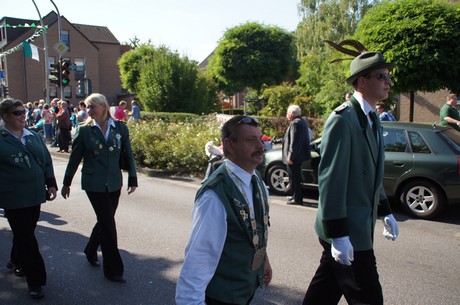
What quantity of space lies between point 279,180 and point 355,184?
20.1 ft

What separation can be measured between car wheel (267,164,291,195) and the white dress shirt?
22.0ft

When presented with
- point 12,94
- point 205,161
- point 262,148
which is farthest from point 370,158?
point 12,94

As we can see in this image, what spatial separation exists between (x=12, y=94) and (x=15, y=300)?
47678mm

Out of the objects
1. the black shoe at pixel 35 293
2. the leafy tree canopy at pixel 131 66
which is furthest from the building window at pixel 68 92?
the black shoe at pixel 35 293

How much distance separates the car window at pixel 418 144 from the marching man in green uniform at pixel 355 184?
15.8 ft

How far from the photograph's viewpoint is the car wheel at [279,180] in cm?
868

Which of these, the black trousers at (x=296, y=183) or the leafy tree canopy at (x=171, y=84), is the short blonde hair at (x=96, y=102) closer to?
the black trousers at (x=296, y=183)

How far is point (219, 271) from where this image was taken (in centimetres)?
207

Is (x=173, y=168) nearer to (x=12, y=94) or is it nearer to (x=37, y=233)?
(x=37, y=233)

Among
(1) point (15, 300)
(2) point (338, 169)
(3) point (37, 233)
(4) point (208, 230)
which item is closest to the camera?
(4) point (208, 230)

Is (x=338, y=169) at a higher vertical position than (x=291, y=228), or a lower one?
higher

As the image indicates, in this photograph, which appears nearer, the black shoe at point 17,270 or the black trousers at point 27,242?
the black trousers at point 27,242

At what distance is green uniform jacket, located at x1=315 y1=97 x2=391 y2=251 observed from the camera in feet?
8.45

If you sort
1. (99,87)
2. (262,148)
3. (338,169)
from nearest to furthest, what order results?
(262,148)
(338,169)
(99,87)
